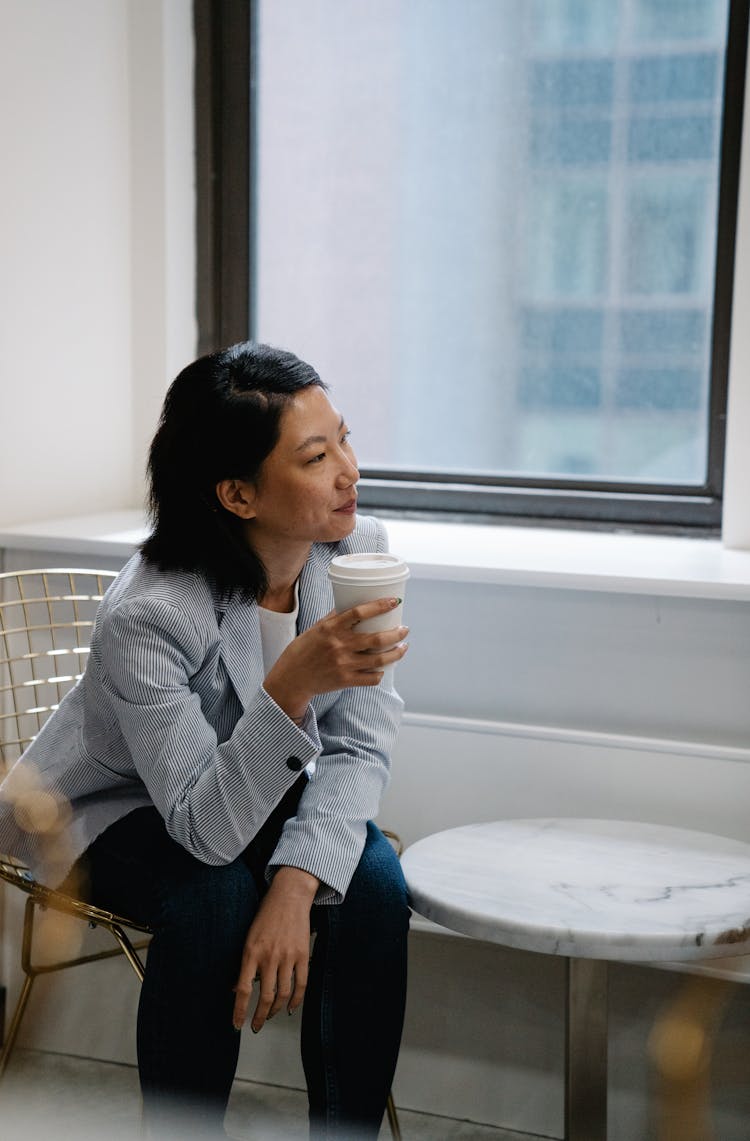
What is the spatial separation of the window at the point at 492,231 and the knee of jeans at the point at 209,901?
1004 millimetres

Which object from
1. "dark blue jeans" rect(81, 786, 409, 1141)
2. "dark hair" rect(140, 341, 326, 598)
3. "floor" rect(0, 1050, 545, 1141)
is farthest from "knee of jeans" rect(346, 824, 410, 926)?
"floor" rect(0, 1050, 545, 1141)

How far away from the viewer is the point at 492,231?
2.07m

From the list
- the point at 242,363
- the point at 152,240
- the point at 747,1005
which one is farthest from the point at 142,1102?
the point at 152,240

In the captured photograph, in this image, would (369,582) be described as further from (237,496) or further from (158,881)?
(158,881)

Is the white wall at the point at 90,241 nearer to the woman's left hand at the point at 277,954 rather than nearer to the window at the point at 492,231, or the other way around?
the window at the point at 492,231

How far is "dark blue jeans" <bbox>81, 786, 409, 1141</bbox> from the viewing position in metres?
1.22

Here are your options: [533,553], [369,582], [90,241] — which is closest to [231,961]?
[369,582]

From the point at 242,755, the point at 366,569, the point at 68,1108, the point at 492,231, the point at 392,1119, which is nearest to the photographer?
the point at 68,1108

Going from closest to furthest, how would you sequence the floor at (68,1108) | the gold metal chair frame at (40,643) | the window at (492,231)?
the floor at (68,1108)
the gold metal chair frame at (40,643)
the window at (492,231)

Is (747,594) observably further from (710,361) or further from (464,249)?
(464,249)

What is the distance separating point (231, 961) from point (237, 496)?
19.3 inches

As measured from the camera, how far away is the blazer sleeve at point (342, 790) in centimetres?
129

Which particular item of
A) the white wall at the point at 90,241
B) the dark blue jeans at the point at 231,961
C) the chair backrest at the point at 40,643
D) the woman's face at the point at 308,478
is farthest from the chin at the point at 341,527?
the white wall at the point at 90,241

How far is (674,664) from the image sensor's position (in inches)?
65.2
